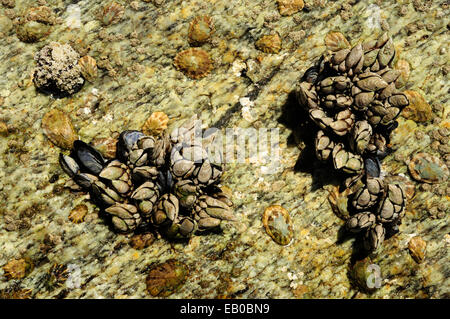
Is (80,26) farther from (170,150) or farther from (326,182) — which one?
(326,182)

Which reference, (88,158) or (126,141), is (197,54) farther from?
(88,158)

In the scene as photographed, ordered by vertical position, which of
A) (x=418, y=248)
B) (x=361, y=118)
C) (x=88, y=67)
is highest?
(x=88, y=67)

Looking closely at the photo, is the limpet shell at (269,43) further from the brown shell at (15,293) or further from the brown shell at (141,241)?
the brown shell at (15,293)

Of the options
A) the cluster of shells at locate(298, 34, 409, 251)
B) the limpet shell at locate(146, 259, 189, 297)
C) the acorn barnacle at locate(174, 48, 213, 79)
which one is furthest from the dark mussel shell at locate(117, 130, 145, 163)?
the cluster of shells at locate(298, 34, 409, 251)

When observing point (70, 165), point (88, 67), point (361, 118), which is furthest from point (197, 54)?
point (361, 118)

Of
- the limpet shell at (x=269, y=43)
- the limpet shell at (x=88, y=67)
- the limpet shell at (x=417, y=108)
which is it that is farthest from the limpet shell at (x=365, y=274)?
the limpet shell at (x=88, y=67)

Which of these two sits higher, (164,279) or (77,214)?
(77,214)
